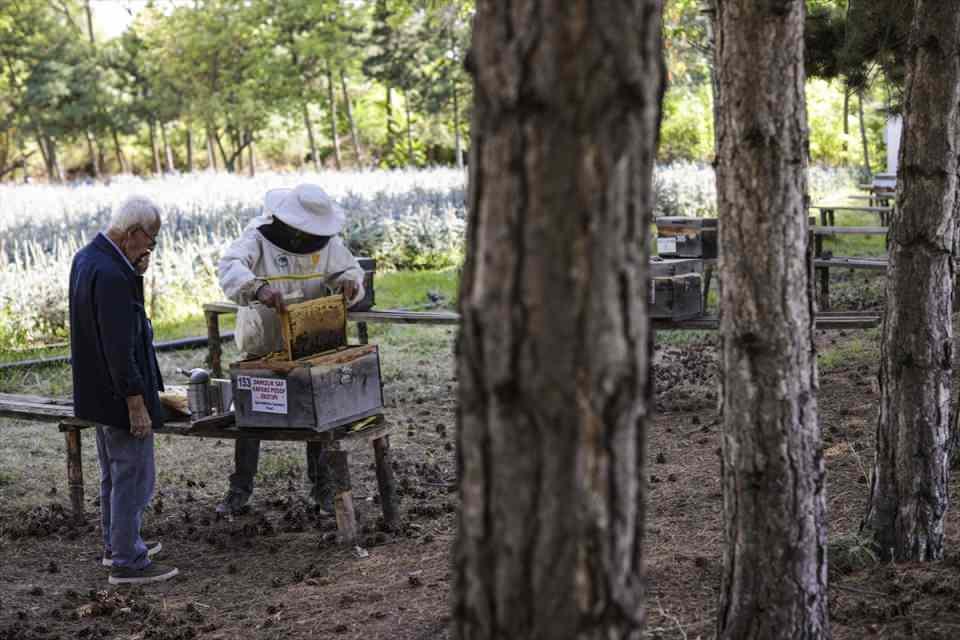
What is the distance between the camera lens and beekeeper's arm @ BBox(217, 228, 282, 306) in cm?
603

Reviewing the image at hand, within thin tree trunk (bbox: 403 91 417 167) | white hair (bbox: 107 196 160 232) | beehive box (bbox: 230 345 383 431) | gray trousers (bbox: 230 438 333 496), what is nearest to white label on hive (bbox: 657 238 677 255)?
gray trousers (bbox: 230 438 333 496)

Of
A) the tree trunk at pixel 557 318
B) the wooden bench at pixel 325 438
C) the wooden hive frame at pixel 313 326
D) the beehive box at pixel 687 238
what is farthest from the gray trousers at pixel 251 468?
the tree trunk at pixel 557 318

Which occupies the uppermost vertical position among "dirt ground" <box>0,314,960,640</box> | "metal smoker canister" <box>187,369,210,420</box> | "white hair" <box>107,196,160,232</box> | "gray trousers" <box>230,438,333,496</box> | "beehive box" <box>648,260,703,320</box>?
"white hair" <box>107,196,160,232</box>

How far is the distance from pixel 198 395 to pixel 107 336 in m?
1.05

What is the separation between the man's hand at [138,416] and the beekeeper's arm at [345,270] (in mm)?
1409

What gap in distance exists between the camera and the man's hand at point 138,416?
5602 mm

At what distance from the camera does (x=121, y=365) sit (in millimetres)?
5551

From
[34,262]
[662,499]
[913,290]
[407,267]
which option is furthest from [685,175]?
[913,290]

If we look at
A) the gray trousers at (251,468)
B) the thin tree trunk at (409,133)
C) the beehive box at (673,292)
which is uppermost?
the thin tree trunk at (409,133)

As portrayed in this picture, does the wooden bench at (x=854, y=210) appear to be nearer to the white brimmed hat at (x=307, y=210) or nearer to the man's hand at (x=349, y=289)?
the man's hand at (x=349, y=289)

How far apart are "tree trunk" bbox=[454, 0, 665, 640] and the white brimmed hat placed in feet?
13.9

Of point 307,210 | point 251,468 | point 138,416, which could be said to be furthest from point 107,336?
point 251,468

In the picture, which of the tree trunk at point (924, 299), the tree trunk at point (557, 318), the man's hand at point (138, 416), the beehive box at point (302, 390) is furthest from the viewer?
the beehive box at point (302, 390)

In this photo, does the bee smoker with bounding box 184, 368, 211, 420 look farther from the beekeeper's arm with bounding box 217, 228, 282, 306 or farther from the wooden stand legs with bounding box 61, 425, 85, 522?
the wooden stand legs with bounding box 61, 425, 85, 522
